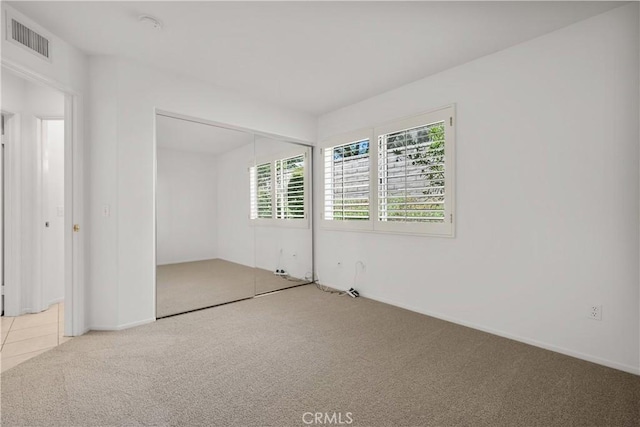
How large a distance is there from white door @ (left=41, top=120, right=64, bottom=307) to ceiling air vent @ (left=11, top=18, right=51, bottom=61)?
1367mm

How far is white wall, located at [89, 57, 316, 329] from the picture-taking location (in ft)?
9.58

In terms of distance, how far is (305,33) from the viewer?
101 inches

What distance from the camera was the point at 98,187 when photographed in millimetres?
2920

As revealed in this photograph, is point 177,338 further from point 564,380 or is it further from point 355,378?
point 564,380

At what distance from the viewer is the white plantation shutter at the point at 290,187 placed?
435 cm

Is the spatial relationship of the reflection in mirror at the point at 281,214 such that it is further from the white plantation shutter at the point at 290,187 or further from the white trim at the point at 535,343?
the white trim at the point at 535,343

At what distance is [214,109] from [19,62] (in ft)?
5.37

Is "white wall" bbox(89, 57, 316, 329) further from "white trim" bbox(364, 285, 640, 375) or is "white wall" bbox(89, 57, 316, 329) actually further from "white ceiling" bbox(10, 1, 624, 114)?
"white trim" bbox(364, 285, 640, 375)

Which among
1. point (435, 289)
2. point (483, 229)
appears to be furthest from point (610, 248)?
point (435, 289)

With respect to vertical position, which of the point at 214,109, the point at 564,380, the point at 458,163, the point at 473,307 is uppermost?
the point at 214,109

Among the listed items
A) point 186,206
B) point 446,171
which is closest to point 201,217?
point 186,206

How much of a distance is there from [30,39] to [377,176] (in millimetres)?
3377

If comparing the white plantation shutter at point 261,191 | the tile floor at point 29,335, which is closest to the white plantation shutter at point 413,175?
the white plantation shutter at point 261,191

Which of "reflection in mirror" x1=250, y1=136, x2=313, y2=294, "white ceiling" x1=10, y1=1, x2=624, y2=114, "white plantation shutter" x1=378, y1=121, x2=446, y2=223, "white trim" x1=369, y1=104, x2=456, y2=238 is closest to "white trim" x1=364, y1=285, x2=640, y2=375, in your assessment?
"white trim" x1=369, y1=104, x2=456, y2=238
